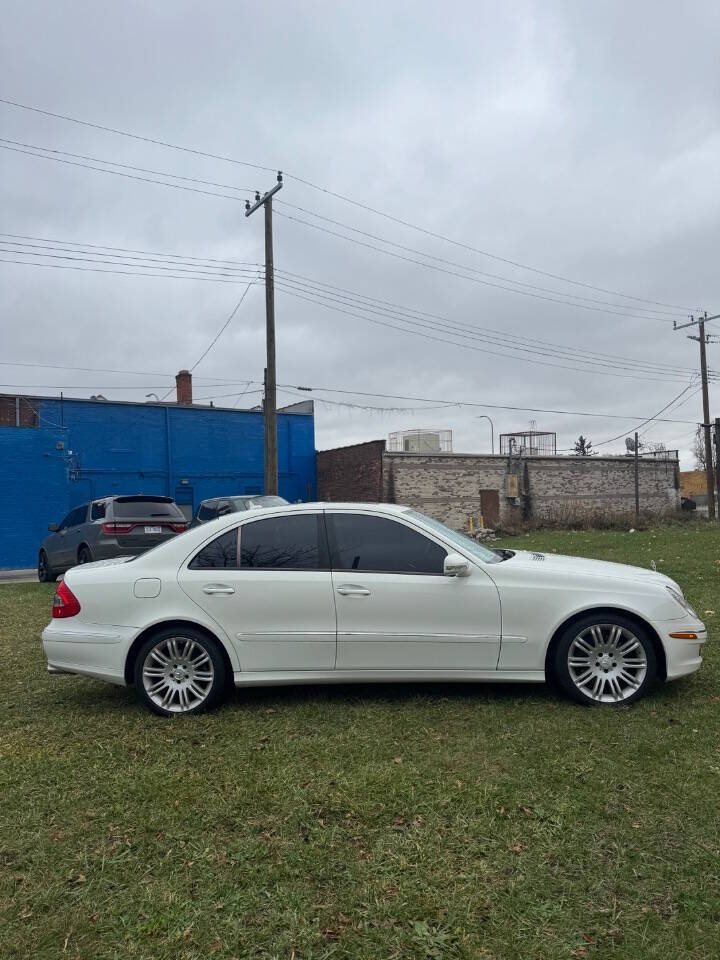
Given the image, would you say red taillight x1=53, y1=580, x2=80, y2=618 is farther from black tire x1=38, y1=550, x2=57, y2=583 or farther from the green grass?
black tire x1=38, y1=550, x2=57, y2=583

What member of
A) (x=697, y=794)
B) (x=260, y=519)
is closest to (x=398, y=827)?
(x=697, y=794)

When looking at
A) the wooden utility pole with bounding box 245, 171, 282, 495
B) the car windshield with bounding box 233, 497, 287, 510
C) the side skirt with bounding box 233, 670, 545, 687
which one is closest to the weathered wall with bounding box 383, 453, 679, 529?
the wooden utility pole with bounding box 245, 171, 282, 495

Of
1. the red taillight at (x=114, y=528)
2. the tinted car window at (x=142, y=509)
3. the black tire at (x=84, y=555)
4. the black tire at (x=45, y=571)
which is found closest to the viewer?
the red taillight at (x=114, y=528)

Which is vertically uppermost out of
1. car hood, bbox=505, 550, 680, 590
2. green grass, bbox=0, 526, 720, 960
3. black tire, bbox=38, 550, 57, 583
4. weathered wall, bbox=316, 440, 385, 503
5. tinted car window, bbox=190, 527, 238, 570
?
weathered wall, bbox=316, 440, 385, 503

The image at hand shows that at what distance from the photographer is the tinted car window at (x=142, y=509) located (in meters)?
12.9

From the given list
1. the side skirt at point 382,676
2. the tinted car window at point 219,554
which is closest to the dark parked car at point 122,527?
the tinted car window at point 219,554

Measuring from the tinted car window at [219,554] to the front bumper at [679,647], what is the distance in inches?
113

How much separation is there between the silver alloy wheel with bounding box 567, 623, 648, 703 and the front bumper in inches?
6.5

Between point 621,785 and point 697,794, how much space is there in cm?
34

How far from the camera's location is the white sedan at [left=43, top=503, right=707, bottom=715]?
4.94 metres

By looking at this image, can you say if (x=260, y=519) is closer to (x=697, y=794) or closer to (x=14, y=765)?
(x=14, y=765)

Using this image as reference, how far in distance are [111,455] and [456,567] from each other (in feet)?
77.3

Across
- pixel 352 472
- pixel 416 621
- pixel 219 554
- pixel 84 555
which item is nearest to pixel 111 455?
pixel 352 472

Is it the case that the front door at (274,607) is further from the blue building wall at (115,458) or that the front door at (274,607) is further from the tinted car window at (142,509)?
the blue building wall at (115,458)
